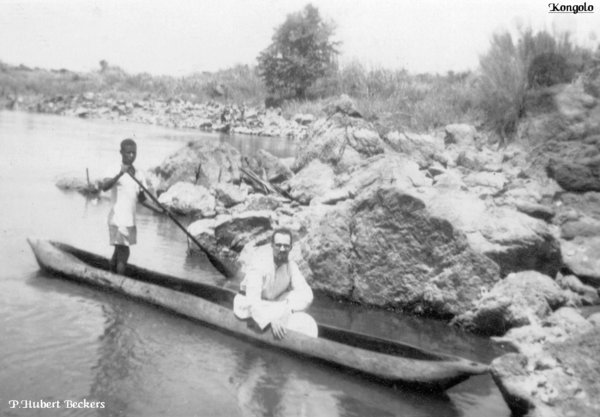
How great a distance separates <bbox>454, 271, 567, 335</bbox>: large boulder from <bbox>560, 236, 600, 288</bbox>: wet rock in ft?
2.59

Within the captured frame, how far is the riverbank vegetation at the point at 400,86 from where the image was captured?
1217cm

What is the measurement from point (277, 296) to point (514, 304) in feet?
8.17

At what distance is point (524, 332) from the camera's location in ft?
19.5

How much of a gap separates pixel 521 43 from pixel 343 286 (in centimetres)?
831

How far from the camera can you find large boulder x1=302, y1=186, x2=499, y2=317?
21.9ft

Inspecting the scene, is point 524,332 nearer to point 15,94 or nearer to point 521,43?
point 521,43

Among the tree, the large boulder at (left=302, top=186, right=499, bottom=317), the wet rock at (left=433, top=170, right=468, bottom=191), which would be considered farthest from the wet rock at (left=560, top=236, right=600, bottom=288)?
the tree

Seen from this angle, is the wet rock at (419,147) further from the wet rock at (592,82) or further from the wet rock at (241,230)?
the wet rock at (241,230)

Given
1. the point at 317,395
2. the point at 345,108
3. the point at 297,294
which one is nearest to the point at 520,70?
the point at 345,108

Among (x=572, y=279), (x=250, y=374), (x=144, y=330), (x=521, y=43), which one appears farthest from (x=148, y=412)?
(x=521, y=43)

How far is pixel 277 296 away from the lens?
562cm

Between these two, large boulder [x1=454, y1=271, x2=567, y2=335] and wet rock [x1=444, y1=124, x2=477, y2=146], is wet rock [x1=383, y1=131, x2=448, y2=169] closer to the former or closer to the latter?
wet rock [x1=444, y1=124, x2=477, y2=146]

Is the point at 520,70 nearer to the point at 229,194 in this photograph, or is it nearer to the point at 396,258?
the point at 229,194

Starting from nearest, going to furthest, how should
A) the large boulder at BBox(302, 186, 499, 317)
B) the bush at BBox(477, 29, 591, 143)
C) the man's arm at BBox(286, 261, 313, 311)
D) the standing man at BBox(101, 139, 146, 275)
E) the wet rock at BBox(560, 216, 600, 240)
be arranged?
1. the man's arm at BBox(286, 261, 313, 311)
2. the standing man at BBox(101, 139, 146, 275)
3. the large boulder at BBox(302, 186, 499, 317)
4. the wet rock at BBox(560, 216, 600, 240)
5. the bush at BBox(477, 29, 591, 143)
